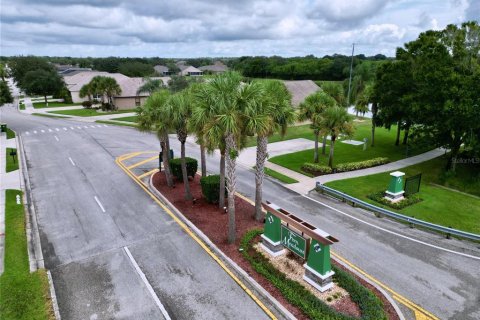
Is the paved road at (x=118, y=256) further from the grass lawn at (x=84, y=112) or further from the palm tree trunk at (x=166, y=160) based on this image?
the grass lawn at (x=84, y=112)

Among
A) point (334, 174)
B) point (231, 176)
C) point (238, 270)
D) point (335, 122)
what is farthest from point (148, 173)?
point (335, 122)

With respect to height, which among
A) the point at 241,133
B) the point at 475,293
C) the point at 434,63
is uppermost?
the point at 434,63

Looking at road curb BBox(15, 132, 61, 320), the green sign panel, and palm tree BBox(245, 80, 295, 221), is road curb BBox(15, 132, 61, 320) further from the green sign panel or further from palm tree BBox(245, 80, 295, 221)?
palm tree BBox(245, 80, 295, 221)

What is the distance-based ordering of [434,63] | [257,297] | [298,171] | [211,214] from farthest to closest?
[298,171] → [434,63] → [211,214] → [257,297]

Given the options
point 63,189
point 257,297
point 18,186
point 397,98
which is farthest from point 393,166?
point 18,186

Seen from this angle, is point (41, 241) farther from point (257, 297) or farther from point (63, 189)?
point (257, 297)

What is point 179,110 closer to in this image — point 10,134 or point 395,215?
point 395,215

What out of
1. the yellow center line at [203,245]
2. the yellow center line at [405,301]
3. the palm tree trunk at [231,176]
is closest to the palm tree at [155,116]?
the yellow center line at [203,245]
